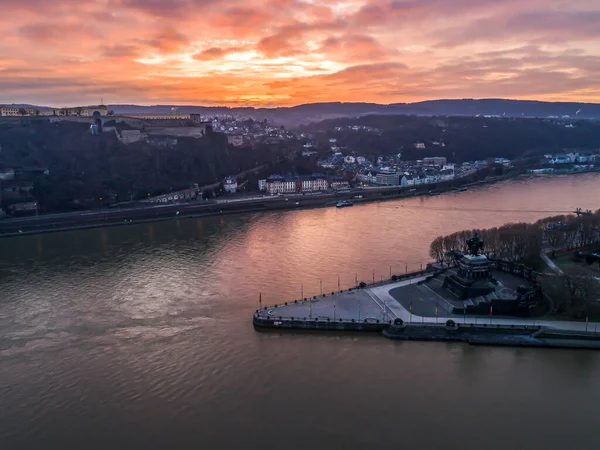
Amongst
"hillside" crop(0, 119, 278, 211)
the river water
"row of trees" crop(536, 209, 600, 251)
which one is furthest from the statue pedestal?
"hillside" crop(0, 119, 278, 211)

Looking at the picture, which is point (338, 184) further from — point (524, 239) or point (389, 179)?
point (524, 239)

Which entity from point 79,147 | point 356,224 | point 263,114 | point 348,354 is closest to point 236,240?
point 356,224

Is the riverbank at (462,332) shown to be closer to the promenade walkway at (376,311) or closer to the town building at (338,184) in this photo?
the promenade walkway at (376,311)

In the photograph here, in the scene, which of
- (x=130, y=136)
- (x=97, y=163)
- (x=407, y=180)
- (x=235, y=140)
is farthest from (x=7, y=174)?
(x=407, y=180)

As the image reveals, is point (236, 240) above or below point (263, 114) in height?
below

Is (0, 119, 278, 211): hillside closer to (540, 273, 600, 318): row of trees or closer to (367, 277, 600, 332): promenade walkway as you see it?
(367, 277, 600, 332): promenade walkway

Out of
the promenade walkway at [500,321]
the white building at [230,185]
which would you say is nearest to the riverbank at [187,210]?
the white building at [230,185]

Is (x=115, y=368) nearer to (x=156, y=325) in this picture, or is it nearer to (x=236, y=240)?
(x=156, y=325)

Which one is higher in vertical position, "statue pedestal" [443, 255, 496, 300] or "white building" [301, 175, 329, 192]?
"white building" [301, 175, 329, 192]
